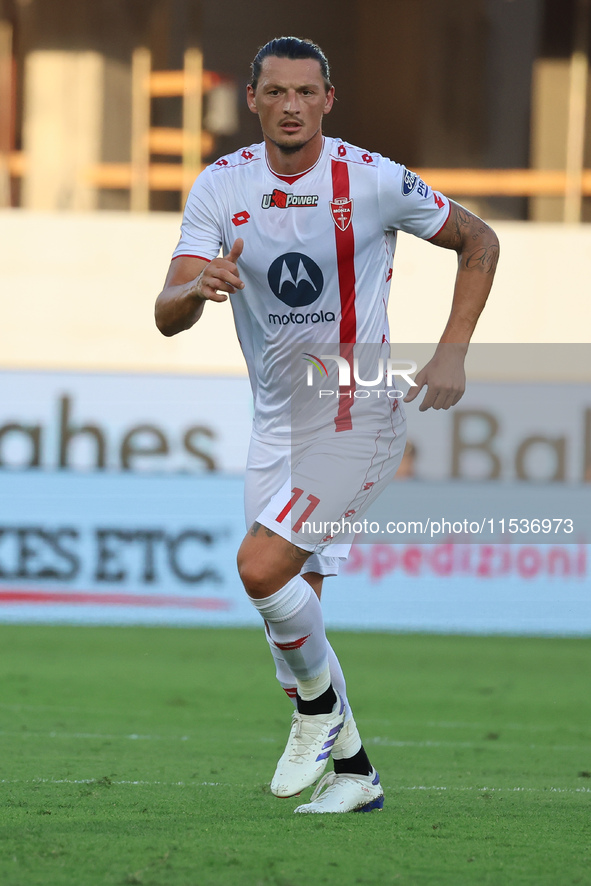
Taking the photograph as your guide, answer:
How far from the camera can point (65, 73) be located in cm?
1803

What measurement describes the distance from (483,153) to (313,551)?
48.5ft

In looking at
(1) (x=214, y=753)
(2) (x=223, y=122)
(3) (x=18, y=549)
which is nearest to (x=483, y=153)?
(2) (x=223, y=122)

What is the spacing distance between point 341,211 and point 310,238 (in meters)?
0.14

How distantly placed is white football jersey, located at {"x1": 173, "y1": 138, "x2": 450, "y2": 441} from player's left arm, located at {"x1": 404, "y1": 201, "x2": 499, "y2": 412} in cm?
8

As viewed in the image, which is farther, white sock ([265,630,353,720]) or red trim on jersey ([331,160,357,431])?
white sock ([265,630,353,720])

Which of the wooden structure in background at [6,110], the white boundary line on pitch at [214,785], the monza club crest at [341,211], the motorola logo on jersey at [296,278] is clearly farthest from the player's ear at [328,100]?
the wooden structure in background at [6,110]

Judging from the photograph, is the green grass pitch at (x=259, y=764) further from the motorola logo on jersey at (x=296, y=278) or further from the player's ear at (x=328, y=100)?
the player's ear at (x=328, y=100)

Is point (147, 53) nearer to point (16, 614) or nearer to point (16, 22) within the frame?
point (16, 22)

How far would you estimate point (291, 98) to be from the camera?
13.3ft

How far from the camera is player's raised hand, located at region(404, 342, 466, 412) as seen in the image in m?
3.95

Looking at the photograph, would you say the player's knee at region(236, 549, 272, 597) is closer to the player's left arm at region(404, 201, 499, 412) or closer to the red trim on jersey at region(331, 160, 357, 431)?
the red trim on jersey at region(331, 160, 357, 431)

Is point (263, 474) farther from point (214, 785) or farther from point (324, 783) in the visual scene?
point (214, 785)

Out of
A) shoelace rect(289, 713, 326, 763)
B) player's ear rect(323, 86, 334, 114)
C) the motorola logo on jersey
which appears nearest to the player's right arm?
the motorola logo on jersey

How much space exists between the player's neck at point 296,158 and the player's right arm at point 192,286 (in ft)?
1.32
